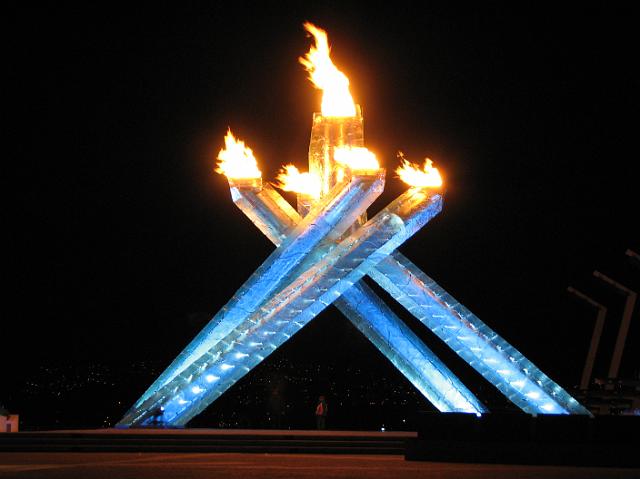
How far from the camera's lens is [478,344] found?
55.0 ft

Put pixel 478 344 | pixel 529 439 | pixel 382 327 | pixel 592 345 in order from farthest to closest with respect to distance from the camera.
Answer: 1. pixel 592 345
2. pixel 382 327
3. pixel 478 344
4. pixel 529 439

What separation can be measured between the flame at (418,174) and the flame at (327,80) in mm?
1264

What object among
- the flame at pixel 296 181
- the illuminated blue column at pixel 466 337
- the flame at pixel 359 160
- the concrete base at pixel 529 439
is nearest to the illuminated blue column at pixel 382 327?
the illuminated blue column at pixel 466 337

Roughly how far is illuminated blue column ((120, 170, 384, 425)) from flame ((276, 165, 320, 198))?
717 millimetres

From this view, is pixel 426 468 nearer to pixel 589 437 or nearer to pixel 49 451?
pixel 589 437

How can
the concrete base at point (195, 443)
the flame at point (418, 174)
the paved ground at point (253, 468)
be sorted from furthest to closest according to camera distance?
the flame at point (418, 174) → the concrete base at point (195, 443) → the paved ground at point (253, 468)

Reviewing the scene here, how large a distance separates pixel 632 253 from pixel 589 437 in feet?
33.1

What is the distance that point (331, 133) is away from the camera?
56.8 ft

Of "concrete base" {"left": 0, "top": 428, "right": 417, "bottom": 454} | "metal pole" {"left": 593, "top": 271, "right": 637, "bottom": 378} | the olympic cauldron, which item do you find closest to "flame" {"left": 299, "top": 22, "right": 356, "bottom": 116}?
the olympic cauldron

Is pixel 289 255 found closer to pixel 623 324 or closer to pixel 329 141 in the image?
pixel 329 141

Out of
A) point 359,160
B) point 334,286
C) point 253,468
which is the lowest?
point 253,468

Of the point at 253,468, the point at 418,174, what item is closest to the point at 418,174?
the point at 418,174

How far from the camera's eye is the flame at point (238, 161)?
56.9ft

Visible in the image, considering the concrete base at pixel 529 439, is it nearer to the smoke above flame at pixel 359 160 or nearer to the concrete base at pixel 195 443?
the concrete base at pixel 195 443
